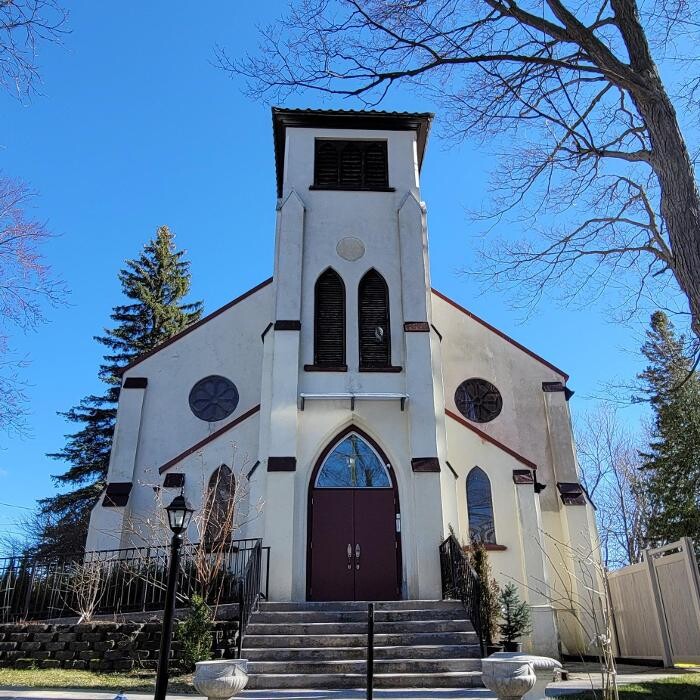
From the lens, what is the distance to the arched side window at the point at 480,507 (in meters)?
16.2

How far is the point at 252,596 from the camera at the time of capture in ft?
40.2

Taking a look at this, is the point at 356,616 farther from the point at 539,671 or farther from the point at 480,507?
the point at 480,507

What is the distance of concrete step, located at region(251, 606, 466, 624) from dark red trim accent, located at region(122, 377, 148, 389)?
28.1 ft

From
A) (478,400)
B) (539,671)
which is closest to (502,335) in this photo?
(478,400)

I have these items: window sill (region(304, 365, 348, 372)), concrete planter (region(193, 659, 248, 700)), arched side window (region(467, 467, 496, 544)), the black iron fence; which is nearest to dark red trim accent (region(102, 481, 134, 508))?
the black iron fence

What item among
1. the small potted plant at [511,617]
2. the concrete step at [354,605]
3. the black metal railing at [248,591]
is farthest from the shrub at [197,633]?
the small potted plant at [511,617]

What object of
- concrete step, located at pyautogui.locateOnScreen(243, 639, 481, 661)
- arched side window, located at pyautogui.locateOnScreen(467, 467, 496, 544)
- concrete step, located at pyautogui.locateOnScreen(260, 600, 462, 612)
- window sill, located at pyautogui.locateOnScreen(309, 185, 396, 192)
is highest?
window sill, located at pyautogui.locateOnScreen(309, 185, 396, 192)

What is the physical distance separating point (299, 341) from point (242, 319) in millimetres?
4320

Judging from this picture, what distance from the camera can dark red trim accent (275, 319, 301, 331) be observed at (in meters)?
15.9

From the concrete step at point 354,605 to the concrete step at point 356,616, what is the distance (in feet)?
0.98

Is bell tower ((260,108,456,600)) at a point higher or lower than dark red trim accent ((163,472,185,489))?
higher

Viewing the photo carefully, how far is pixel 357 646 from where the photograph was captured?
1076cm

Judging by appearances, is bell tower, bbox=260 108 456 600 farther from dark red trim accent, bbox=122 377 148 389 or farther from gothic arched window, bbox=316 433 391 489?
dark red trim accent, bbox=122 377 148 389

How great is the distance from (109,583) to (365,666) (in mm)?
6091
